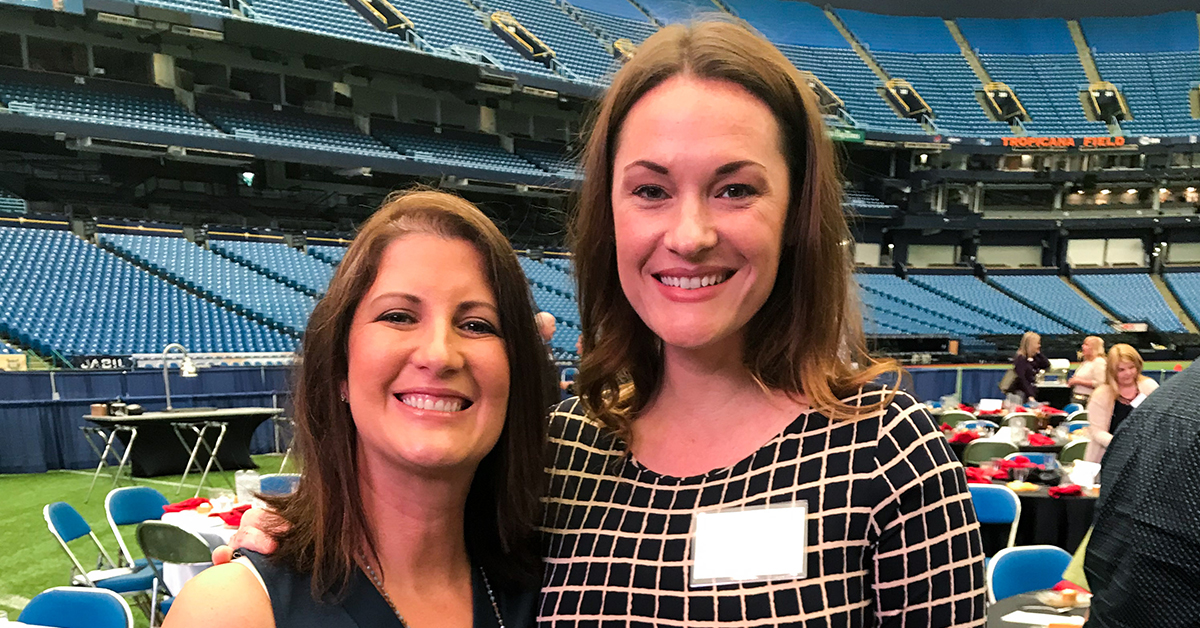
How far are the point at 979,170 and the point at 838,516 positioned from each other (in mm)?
28839

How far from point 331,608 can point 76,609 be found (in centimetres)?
210

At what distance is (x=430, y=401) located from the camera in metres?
1.18

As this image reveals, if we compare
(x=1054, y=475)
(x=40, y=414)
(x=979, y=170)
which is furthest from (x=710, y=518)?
(x=979, y=170)

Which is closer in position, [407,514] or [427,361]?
[427,361]

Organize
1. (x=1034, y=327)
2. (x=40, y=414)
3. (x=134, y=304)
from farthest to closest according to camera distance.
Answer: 1. (x=1034, y=327)
2. (x=134, y=304)
3. (x=40, y=414)

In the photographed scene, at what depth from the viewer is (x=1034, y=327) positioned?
21.8 metres

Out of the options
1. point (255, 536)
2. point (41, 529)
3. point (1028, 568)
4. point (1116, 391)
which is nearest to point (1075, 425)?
point (1116, 391)

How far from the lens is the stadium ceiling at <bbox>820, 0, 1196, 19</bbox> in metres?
29.2

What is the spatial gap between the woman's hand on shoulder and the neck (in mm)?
207

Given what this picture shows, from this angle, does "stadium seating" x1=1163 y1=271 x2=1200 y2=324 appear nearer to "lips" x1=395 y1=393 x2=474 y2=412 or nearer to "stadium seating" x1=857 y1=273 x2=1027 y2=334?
"stadium seating" x1=857 y1=273 x2=1027 y2=334

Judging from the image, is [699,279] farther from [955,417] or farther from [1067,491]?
[955,417]

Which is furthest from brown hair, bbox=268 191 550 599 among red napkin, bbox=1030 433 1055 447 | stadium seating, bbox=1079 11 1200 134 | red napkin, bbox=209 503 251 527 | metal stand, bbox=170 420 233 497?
stadium seating, bbox=1079 11 1200 134

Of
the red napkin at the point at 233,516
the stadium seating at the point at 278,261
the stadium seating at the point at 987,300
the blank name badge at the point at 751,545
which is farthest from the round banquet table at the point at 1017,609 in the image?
the stadium seating at the point at 987,300

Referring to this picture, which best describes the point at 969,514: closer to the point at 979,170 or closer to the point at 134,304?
the point at 134,304
